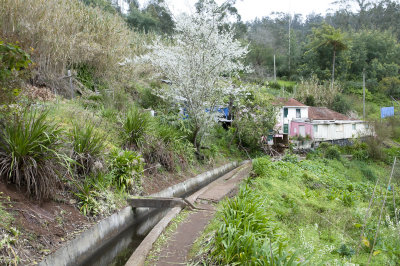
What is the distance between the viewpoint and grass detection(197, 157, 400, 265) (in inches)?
141

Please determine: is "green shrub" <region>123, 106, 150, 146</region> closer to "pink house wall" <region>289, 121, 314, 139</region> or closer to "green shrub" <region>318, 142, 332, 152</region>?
"green shrub" <region>318, 142, 332, 152</region>

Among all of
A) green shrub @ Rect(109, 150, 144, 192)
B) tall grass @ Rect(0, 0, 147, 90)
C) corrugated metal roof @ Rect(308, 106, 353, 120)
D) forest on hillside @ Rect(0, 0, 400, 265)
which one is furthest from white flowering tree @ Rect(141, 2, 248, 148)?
corrugated metal roof @ Rect(308, 106, 353, 120)

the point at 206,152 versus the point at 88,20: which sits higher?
the point at 88,20

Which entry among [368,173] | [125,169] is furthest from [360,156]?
[125,169]

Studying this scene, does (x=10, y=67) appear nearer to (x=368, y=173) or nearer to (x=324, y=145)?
(x=368, y=173)

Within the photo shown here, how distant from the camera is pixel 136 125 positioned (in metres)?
8.59

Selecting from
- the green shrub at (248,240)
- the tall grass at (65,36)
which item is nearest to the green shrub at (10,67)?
the tall grass at (65,36)

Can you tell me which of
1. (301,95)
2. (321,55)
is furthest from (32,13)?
(321,55)

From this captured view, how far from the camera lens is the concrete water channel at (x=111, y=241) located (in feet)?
14.8

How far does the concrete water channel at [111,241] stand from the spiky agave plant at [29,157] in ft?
3.51

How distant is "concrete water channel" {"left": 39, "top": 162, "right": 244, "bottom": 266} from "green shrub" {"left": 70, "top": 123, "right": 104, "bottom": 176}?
1195 millimetres

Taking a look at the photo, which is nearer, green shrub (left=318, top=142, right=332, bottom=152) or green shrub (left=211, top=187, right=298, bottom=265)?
green shrub (left=211, top=187, right=298, bottom=265)

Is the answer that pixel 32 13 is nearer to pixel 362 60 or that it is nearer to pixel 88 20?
pixel 88 20

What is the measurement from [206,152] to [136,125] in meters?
4.86
